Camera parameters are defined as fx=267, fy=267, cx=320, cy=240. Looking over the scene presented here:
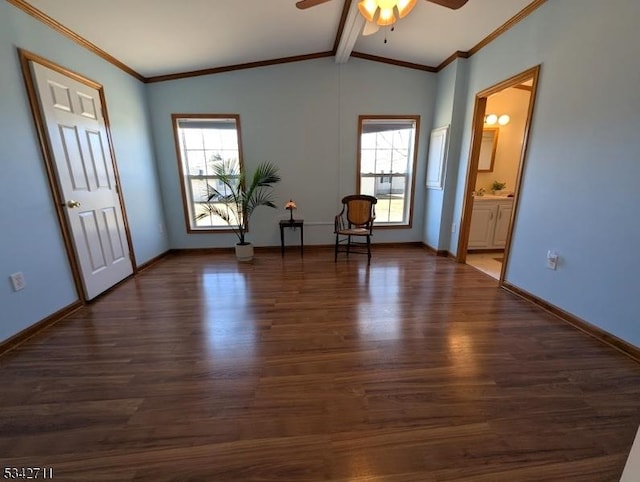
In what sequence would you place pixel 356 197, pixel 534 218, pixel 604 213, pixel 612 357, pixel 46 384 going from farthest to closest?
1. pixel 356 197
2. pixel 534 218
3. pixel 604 213
4. pixel 612 357
5. pixel 46 384

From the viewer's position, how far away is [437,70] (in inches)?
149

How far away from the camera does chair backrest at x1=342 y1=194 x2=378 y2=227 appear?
3.75 meters

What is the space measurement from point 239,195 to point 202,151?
89 centimetres

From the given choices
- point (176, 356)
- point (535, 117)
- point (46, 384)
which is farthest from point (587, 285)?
point (46, 384)

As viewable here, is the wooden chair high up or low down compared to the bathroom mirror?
down

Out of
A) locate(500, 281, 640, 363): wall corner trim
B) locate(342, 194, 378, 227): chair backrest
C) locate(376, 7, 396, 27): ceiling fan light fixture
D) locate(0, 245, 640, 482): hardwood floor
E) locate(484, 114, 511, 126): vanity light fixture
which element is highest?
locate(376, 7, 396, 27): ceiling fan light fixture

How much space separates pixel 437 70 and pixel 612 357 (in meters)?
3.78

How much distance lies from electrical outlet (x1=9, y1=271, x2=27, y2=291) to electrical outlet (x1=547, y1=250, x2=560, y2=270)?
4.18 m

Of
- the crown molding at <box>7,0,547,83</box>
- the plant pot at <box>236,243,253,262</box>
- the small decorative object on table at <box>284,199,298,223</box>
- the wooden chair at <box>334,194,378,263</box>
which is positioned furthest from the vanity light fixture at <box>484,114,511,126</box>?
the plant pot at <box>236,243,253,262</box>

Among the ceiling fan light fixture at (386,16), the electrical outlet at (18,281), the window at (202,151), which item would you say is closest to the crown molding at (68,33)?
the window at (202,151)

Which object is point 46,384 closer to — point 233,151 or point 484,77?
point 233,151

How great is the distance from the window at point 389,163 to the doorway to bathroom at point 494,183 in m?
0.93

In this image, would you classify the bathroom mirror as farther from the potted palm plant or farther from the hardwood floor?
the potted palm plant

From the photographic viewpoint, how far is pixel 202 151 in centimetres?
392
